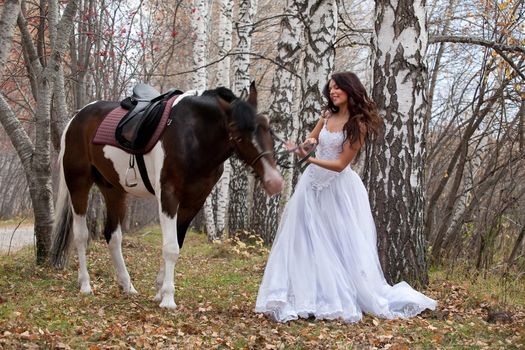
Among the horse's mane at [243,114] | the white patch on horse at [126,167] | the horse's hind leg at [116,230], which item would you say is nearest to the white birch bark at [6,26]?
the white patch on horse at [126,167]

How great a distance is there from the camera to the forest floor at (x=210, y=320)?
432cm

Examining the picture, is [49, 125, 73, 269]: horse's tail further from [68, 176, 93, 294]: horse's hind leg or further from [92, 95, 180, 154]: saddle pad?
[92, 95, 180, 154]: saddle pad

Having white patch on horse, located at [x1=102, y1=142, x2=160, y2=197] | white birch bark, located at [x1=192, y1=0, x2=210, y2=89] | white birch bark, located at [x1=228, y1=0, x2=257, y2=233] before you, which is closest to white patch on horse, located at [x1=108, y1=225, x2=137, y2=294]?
white patch on horse, located at [x1=102, y1=142, x2=160, y2=197]

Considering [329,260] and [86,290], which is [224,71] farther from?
[329,260]

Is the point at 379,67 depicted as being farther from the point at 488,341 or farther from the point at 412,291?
the point at 488,341

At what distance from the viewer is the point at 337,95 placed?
5543mm

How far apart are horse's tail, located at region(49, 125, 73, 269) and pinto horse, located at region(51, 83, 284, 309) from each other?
1 centimetres

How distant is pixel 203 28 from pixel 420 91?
9.29 m

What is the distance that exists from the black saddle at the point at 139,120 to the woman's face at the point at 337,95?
1.61 metres

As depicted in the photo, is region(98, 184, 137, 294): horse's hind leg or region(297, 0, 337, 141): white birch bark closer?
region(98, 184, 137, 294): horse's hind leg

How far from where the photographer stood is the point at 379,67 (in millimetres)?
6434

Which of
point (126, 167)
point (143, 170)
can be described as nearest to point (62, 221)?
point (126, 167)

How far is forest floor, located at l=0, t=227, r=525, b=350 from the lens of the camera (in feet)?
14.2

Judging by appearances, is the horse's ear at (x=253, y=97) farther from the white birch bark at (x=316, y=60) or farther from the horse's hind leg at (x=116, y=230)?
the white birch bark at (x=316, y=60)
